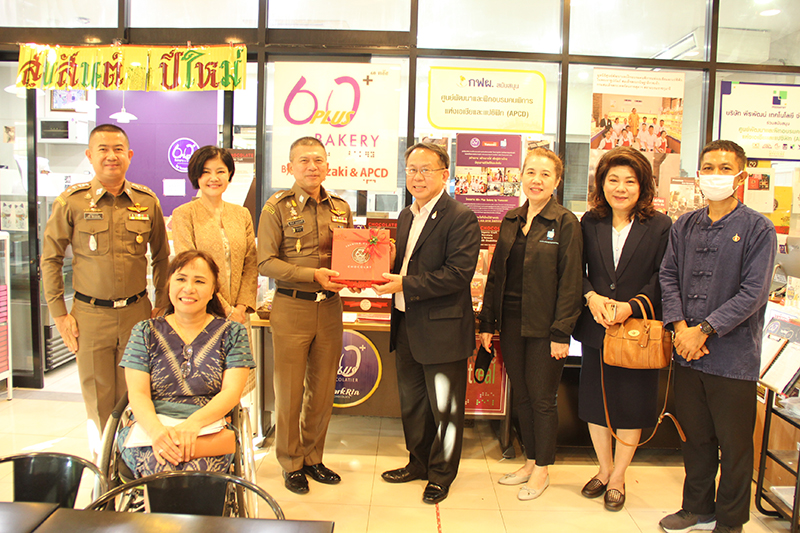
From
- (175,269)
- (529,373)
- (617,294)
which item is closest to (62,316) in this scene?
(175,269)

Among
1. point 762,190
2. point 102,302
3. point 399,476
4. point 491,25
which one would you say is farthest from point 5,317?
point 762,190

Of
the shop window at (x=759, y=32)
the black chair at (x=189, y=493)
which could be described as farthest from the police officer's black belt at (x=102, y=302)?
the shop window at (x=759, y=32)

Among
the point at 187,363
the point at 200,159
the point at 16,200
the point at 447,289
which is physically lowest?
the point at 187,363

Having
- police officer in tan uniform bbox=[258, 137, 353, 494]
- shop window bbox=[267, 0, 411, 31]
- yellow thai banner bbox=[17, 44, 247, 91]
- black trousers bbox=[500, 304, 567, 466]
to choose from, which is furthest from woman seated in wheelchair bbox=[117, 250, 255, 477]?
shop window bbox=[267, 0, 411, 31]

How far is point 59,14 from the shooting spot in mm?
4055

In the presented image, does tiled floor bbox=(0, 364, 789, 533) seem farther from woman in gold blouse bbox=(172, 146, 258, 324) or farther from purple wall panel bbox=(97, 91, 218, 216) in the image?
purple wall panel bbox=(97, 91, 218, 216)

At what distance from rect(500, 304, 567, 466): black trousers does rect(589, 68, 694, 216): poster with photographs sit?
6.01 feet

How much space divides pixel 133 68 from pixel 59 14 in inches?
33.5

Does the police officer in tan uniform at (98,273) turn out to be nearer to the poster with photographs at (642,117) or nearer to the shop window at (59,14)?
the shop window at (59,14)

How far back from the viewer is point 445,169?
9.11 feet

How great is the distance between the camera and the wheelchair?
180 centimetres

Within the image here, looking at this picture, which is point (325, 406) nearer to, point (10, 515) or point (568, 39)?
point (10, 515)

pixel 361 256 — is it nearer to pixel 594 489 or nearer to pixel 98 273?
pixel 98 273

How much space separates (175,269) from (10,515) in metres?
1.05
